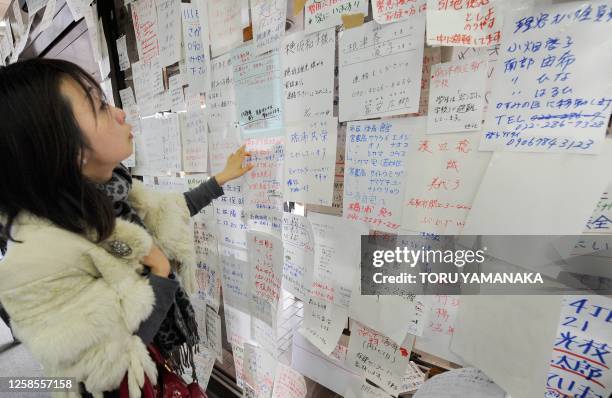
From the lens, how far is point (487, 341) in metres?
0.50

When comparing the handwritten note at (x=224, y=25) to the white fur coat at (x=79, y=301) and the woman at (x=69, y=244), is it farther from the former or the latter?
the white fur coat at (x=79, y=301)

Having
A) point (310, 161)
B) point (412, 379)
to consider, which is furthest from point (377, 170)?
point (412, 379)

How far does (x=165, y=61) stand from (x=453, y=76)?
95 centimetres

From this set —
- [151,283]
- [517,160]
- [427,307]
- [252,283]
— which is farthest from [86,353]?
[517,160]

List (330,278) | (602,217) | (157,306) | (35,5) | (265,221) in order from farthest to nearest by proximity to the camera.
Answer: (35,5), (265,221), (330,278), (157,306), (602,217)

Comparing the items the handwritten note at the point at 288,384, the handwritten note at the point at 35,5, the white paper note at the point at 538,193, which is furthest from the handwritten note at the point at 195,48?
the handwritten note at the point at 35,5

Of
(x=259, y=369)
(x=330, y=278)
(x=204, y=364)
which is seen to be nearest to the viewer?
(x=330, y=278)

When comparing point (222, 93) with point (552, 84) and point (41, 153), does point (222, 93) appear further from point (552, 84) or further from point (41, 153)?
point (552, 84)

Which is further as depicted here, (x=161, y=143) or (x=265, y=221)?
(x=161, y=143)

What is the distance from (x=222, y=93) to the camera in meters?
0.85

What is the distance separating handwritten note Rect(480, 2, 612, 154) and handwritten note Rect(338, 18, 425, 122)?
0.44 ft

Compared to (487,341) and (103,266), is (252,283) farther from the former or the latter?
(487,341)

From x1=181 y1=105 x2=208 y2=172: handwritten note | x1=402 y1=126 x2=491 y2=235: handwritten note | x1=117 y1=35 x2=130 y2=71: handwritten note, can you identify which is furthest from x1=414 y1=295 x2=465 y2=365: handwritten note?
x1=117 y1=35 x2=130 y2=71: handwritten note

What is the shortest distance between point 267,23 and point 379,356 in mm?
865
